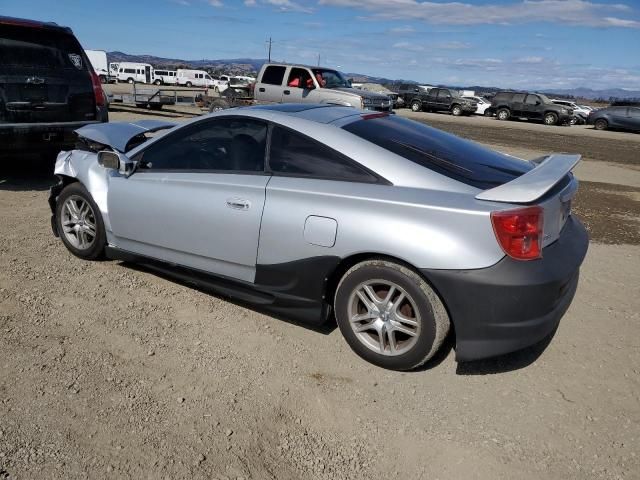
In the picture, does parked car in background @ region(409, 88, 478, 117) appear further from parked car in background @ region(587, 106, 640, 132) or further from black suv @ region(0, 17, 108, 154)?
black suv @ region(0, 17, 108, 154)

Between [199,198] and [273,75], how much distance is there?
527 inches

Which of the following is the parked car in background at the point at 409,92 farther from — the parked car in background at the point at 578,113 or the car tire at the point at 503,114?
the parked car in background at the point at 578,113

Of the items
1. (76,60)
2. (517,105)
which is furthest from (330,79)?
(517,105)

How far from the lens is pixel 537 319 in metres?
2.86

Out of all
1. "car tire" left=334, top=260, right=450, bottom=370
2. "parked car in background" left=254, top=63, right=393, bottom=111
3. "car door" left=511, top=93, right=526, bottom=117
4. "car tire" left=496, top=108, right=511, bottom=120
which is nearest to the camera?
"car tire" left=334, top=260, right=450, bottom=370

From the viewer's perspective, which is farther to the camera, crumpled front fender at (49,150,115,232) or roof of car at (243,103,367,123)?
crumpled front fender at (49,150,115,232)

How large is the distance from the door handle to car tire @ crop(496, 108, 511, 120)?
31.3m

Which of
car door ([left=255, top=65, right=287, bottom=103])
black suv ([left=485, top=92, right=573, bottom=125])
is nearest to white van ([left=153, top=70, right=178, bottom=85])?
black suv ([left=485, top=92, right=573, bottom=125])

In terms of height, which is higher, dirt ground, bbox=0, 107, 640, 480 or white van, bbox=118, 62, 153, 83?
dirt ground, bbox=0, 107, 640, 480

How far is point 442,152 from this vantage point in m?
3.42

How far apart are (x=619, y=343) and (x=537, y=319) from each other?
1.20 meters

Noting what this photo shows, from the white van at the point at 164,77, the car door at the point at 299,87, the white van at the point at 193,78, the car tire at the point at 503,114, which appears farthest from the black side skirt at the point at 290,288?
the white van at the point at 164,77

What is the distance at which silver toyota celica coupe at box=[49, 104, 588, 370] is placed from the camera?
9.19 feet

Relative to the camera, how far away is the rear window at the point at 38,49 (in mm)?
6200
